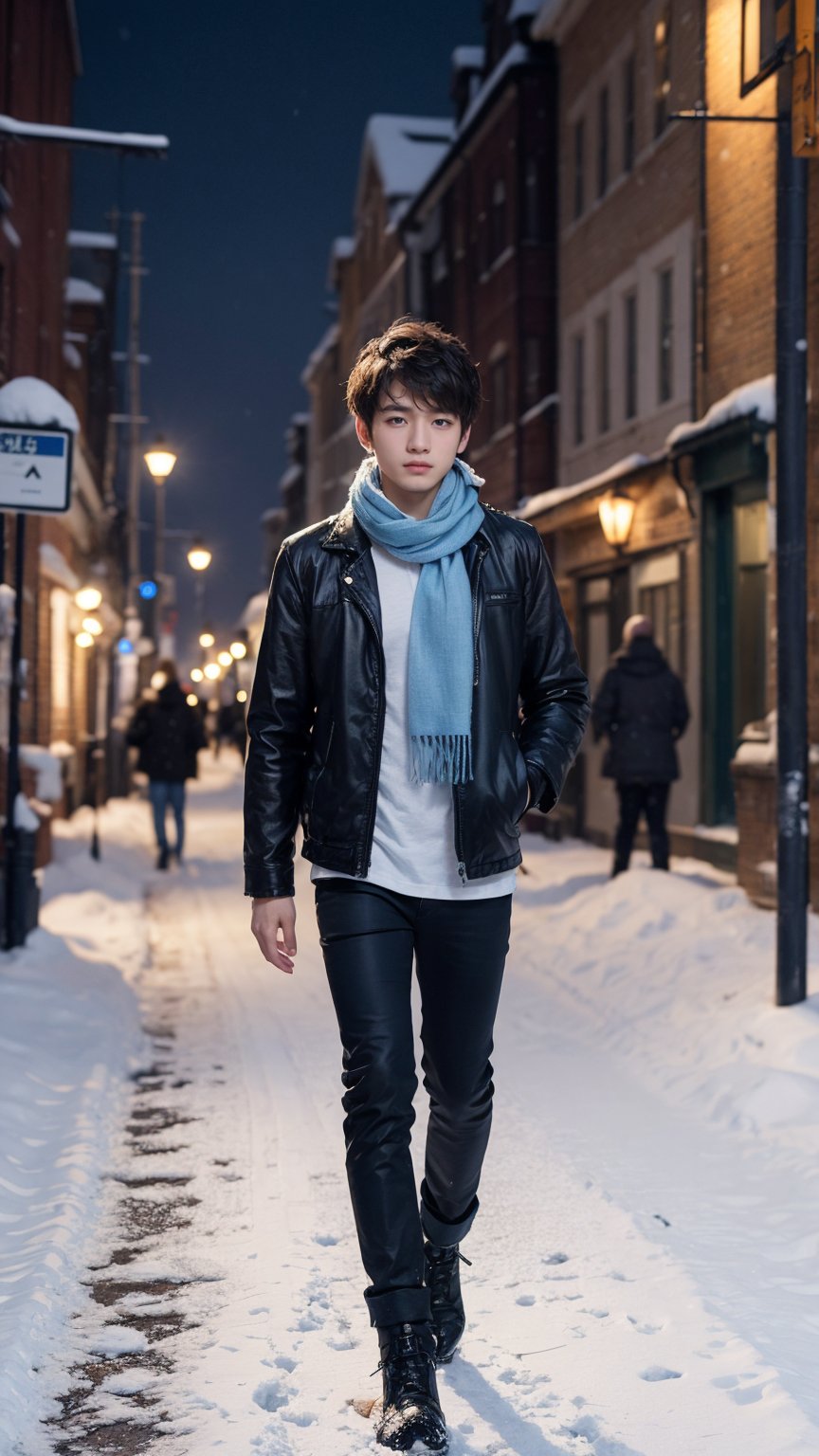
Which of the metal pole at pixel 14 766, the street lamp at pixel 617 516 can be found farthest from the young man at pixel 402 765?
the street lamp at pixel 617 516

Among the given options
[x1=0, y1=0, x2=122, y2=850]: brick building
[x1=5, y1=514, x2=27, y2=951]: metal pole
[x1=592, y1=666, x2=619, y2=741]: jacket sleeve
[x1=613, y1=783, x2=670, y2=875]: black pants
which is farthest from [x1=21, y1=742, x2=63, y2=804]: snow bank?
[x1=613, y1=783, x2=670, y2=875]: black pants

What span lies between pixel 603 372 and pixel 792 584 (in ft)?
44.8

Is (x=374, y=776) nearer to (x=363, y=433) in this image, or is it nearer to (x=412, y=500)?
(x=412, y=500)

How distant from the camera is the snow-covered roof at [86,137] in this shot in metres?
8.98

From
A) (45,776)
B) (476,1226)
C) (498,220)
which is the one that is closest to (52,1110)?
(476,1226)

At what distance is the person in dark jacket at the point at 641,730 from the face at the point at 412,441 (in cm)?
958

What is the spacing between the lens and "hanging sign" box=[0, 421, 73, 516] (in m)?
8.84

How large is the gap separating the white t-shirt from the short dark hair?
43cm

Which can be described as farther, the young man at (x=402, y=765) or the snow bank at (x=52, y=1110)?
the snow bank at (x=52, y=1110)

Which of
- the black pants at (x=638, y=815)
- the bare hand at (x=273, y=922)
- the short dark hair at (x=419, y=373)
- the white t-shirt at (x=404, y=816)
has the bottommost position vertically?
the black pants at (x=638, y=815)

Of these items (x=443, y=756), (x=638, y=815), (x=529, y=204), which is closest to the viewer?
(x=443, y=756)

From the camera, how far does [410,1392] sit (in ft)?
11.2

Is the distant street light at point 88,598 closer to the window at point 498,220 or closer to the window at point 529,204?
the window at point 529,204

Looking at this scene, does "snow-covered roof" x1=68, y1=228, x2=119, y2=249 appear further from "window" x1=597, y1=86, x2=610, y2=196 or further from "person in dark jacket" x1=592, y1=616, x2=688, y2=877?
"person in dark jacket" x1=592, y1=616, x2=688, y2=877
